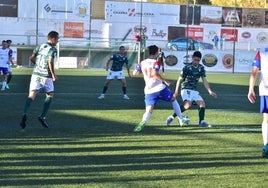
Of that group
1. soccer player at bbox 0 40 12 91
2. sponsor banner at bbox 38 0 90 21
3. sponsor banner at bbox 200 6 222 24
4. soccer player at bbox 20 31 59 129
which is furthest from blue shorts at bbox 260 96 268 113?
sponsor banner at bbox 200 6 222 24

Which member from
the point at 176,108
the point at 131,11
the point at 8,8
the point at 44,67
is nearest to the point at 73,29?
the point at 131,11

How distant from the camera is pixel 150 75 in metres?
13.6

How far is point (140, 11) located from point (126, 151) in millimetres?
56879

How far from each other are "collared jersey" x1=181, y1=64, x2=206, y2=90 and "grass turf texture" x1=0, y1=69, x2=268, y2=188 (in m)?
0.95

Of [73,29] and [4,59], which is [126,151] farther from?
[73,29]

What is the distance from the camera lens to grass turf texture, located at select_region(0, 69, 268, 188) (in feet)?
27.5

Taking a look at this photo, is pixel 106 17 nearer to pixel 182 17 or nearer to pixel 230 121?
pixel 182 17

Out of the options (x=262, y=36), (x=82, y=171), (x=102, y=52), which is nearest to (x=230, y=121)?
(x=82, y=171)

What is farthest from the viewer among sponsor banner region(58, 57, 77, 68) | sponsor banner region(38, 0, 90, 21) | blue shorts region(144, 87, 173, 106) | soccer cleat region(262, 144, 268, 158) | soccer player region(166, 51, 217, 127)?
sponsor banner region(38, 0, 90, 21)

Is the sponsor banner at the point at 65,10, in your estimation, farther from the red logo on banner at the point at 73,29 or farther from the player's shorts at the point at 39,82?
the player's shorts at the point at 39,82

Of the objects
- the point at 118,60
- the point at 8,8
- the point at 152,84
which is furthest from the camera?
the point at 8,8

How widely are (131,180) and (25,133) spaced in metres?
4.82

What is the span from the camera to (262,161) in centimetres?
1000

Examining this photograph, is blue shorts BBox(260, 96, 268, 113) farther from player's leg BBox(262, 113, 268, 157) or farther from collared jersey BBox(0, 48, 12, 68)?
collared jersey BBox(0, 48, 12, 68)
